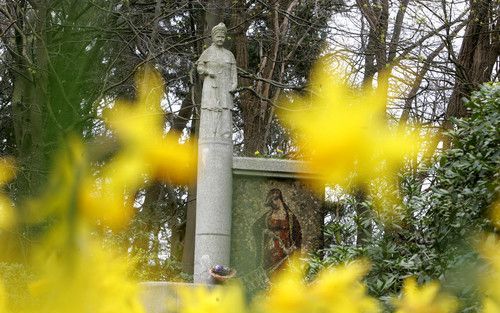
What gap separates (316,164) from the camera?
1321 millimetres

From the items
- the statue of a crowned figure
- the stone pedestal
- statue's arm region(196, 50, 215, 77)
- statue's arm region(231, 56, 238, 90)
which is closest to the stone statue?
the stone pedestal

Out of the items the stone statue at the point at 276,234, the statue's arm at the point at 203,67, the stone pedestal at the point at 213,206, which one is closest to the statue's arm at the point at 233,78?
the statue's arm at the point at 203,67

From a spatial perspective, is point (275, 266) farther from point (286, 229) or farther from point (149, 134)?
point (149, 134)

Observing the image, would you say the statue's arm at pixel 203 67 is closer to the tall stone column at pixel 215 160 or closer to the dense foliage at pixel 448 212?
the tall stone column at pixel 215 160

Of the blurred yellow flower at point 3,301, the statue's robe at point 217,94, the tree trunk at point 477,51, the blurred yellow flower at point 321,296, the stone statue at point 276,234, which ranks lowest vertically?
the blurred yellow flower at point 3,301

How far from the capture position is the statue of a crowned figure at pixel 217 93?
12.1 meters

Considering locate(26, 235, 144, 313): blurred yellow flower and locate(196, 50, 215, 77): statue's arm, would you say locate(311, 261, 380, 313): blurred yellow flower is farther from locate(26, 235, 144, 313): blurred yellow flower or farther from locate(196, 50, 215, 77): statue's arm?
locate(196, 50, 215, 77): statue's arm

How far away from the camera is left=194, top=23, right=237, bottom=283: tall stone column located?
11531 millimetres

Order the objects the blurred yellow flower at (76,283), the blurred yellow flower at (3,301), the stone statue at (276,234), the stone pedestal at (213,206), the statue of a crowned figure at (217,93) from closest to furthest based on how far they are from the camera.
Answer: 1. the blurred yellow flower at (76,283)
2. the blurred yellow flower at (3,301)
3. the stone pedestal at (213,206)
4. the stone statue at (276,234)
5. the statue of a crowned figure at (217,93)

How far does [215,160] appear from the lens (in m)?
12.0

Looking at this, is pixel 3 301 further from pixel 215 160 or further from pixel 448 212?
pixel 215 160

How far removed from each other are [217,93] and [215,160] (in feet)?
2.74

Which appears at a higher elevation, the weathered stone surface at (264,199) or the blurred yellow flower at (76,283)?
the weathered stone surface at (264,199)

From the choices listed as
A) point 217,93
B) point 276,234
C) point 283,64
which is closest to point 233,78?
point 217,93
